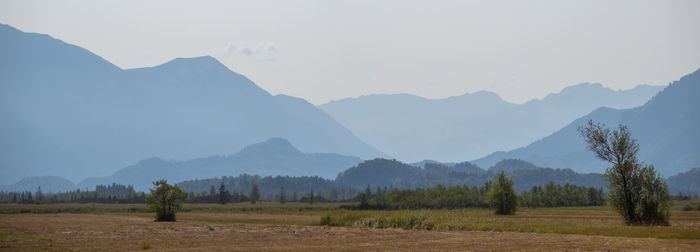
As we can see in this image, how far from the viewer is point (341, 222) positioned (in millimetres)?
78000

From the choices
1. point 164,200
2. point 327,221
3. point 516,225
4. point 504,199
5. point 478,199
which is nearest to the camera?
point 516,225

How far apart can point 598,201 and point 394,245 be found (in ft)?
478

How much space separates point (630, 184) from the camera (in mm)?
63312

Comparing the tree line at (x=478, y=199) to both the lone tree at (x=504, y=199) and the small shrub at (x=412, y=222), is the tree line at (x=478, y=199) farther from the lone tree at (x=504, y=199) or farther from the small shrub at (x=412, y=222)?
the small shrub at (x=412, y=222)

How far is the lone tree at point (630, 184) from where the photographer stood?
61.3m

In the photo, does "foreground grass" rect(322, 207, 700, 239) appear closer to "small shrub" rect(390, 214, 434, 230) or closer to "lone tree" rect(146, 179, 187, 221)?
"small shrub" rect(390, 214, 434, 230)

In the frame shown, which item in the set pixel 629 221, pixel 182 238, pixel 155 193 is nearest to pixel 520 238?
pixel 629 221

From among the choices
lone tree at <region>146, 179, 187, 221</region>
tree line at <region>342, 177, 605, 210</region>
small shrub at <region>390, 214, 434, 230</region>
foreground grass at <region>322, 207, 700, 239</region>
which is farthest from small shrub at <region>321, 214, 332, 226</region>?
tree line at <region>342, 177, 605, 210</region>

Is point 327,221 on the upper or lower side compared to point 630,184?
lower

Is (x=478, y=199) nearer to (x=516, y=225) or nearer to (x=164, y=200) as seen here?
(x=164, y=200)

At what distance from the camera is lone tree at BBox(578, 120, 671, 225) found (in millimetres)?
61344

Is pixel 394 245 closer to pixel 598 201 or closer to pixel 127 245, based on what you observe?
pixel 127 245

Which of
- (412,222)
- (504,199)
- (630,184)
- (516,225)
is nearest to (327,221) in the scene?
(412,222)

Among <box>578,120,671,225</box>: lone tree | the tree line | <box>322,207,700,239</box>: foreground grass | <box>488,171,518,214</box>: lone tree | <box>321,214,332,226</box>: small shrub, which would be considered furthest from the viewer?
the tree line
